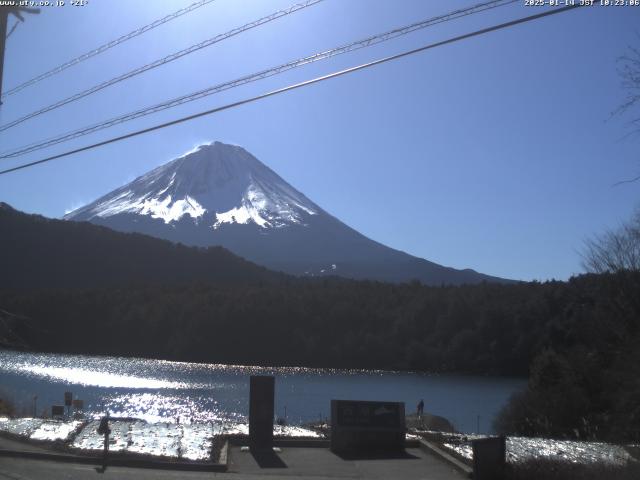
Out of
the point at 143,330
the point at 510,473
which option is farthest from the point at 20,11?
the point at 143,330

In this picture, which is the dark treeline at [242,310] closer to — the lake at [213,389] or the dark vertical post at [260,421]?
the lake at [213,389]

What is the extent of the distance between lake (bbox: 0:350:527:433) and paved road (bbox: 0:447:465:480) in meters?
17.2

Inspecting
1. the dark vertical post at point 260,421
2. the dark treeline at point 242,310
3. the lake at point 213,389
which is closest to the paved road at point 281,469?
the dark vertical post at point 260,421

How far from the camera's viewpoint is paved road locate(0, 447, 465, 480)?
13156mm

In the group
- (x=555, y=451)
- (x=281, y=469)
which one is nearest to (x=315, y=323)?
(x=555, y=451)

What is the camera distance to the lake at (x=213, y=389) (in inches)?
1688

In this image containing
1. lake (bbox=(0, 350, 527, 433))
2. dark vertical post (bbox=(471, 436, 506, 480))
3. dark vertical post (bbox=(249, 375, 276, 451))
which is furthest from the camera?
lake (bbox=(0, 350, 527, 433))

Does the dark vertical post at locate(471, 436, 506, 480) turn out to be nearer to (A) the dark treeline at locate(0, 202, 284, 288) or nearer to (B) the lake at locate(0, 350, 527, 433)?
(B) the lake at locate(0, 350, 527, 433)

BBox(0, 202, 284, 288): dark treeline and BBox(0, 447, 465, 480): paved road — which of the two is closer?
BBox(0, 447, 465, 480): paved road

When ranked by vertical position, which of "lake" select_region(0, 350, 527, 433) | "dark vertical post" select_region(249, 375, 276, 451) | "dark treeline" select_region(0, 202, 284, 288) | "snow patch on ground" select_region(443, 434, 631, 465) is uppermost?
"dark treeline" select_region(0, 202, 284, 288)

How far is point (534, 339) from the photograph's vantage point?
70.8 m

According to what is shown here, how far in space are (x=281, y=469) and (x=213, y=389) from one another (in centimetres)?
4369

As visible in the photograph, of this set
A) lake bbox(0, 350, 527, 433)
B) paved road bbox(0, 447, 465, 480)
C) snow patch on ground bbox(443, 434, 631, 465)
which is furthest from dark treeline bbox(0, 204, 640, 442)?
paved road bbox(0, 447, 465, 480)

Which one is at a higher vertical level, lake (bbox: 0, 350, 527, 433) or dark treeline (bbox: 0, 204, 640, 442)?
dark treeline (bbox: 0, 204, 640, 442)
